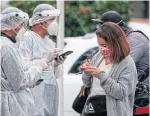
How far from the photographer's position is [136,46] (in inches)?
220

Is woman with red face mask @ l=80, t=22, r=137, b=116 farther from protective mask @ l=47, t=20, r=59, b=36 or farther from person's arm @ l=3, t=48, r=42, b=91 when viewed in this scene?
protective mask @ l=47, t=20, r=59, b=36

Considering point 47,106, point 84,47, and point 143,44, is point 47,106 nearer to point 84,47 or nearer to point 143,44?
point 143,44

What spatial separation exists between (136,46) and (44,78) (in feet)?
3.17

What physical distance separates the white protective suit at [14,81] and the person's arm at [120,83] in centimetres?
59

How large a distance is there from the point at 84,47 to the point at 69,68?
14.6 inches

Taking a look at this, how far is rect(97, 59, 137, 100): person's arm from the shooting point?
4.72 m

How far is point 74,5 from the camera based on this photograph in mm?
14305

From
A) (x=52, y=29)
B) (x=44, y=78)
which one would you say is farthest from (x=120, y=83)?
(x=52, y=29)

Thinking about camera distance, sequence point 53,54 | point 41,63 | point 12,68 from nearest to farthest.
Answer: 1. point 12,68
2. point 41,63
3. point 53,54

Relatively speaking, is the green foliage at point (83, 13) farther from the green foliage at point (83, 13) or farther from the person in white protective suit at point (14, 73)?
the person in white protective suit at point (14, 73)

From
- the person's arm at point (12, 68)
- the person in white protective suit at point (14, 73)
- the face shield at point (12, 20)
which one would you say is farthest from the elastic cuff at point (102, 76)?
the face shield at point (12, 20)

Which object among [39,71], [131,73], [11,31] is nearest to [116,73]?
[131,73]

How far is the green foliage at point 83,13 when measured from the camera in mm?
13875

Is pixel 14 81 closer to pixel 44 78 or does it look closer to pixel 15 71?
pixel 15 71
